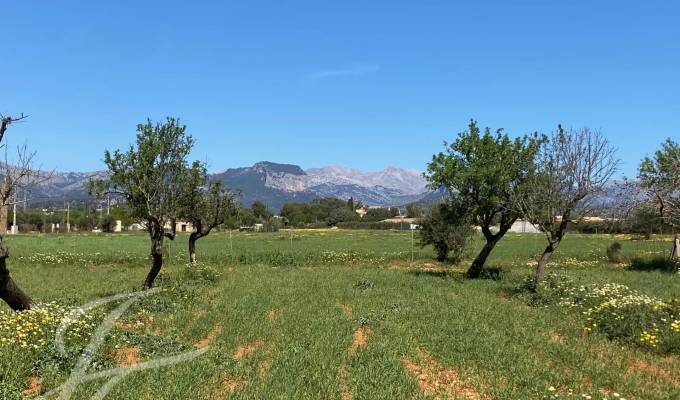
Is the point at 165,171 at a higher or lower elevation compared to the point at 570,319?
higher

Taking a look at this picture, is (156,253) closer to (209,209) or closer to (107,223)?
(209,209)

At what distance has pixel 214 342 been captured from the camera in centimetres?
1351

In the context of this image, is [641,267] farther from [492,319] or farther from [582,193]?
[492,319]

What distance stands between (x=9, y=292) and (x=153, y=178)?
809cm

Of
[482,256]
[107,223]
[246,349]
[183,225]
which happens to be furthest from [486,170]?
[107,223]

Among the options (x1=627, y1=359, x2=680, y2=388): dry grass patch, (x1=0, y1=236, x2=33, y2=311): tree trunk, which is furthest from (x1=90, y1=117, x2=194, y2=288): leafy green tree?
(x1=627, y1=359, x2=680, y2=388): dry grass patch

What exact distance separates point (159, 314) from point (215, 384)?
764 centimetres

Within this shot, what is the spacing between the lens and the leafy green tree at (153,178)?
68.6ft

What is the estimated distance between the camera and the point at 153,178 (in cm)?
2138

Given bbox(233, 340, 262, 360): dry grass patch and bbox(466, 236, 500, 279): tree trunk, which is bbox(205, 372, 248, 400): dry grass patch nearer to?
bbox(233, 340, 262, 360): dry grass patch

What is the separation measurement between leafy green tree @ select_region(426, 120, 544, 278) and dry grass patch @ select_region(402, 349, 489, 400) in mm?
16988

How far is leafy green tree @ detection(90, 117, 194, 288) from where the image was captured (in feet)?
68.6

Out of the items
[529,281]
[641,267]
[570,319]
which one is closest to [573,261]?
[641,267]

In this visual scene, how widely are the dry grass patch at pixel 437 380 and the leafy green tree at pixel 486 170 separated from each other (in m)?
17.0
